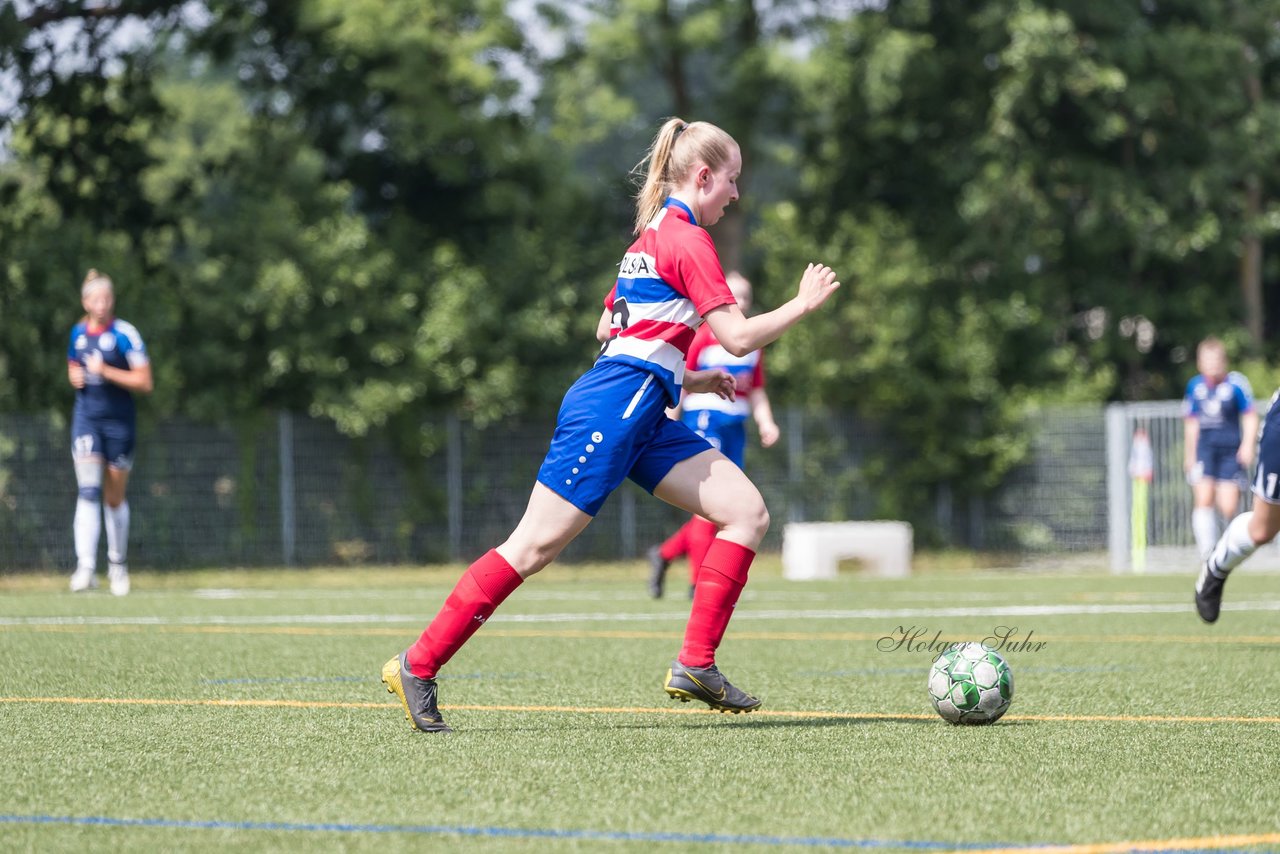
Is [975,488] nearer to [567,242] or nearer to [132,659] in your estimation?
[567,242]

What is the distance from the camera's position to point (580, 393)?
5895mm

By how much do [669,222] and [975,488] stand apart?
64.0 feet

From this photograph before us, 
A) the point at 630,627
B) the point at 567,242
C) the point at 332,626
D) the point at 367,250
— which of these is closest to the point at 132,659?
the point at 332,626

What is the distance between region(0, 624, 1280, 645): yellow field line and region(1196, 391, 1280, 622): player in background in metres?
0.50

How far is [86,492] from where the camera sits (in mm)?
13695

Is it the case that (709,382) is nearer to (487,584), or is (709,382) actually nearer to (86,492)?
(487,584)

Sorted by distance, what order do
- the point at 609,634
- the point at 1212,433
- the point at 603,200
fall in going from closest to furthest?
the point at 609,634 → the point at 1212,433 → the point at 603,200

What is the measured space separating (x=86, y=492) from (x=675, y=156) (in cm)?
879

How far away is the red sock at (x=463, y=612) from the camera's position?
583 centimetres

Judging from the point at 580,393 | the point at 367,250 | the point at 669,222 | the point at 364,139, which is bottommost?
the point at 580,393

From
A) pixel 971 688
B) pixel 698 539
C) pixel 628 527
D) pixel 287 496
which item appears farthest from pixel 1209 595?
pixel 628 527

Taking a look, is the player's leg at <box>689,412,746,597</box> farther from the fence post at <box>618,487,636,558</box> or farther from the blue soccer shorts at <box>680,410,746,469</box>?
the fence post at <box>618,487,636,558</box>

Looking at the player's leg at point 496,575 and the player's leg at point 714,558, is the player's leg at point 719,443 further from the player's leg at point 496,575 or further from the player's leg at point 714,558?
the player's leg at point 496,575

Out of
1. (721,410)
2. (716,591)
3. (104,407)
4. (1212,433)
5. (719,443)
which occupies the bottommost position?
(716,591)
